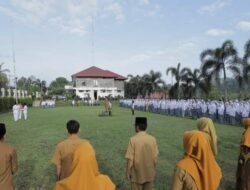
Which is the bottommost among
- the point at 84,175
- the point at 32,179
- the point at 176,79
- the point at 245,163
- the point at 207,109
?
the point at 32,179

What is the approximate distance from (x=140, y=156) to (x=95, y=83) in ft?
288

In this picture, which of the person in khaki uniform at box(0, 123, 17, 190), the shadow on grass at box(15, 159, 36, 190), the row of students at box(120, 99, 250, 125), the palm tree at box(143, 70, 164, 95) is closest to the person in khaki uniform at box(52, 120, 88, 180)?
the person in khaki uniform at box(0, 123, 17, 190)

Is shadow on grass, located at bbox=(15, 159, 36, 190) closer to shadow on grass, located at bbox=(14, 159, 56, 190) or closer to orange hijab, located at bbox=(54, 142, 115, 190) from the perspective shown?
shadow on grass, located at bbox=(14, 159, 56, 190)

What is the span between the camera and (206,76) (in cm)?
3894

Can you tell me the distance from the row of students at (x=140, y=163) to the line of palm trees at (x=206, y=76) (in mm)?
26332

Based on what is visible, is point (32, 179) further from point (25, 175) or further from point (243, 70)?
point (243, 70)

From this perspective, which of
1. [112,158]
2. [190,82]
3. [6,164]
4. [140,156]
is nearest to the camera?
[6,164]

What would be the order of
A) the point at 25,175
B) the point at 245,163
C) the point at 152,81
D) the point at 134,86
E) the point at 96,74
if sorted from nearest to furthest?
1. the point at 245,163
2. the point at 25,175
3. the point at 152,81
4. the point at 134,86
5. the point at 96,74

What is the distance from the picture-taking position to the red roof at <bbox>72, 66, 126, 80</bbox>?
9275 centimetres

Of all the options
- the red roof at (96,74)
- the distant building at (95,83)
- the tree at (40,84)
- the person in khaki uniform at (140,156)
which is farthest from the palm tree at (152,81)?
the person in khaki uniform at (140,156)

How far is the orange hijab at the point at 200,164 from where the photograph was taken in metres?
4.15

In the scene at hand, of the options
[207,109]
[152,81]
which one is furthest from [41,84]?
[207,109]

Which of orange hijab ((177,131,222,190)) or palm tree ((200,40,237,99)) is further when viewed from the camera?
palm tree ((200,40,237,99))

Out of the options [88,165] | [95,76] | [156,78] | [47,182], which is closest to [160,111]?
[156,78]
